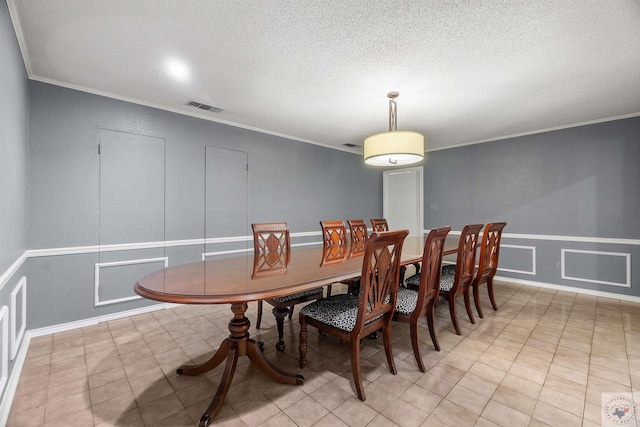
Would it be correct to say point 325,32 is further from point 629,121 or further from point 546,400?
point 629,121

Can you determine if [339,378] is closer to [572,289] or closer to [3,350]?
[3,350]

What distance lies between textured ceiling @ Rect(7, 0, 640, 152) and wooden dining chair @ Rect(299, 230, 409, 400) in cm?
146

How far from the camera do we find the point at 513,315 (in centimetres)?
300

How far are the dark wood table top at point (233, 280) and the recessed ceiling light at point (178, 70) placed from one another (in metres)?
1.72

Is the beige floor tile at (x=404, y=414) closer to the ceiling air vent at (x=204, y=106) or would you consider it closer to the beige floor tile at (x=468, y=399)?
the beige floor tile at (x=468, y=399)

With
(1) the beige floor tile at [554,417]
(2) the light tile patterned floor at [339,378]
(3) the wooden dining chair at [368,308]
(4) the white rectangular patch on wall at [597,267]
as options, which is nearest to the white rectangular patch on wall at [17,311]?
(2) the light tile patterned floor at [339,378]

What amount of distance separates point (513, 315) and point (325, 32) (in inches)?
132

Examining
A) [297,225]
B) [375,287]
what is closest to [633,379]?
[375,287]

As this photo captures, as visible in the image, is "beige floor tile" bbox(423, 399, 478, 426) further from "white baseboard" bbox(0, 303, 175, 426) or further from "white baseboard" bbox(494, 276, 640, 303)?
"white baseboard" bbox(494, 276, 640, 303)

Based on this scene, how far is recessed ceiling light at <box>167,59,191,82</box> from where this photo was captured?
7.60 feet

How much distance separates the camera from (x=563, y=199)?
13.2ft

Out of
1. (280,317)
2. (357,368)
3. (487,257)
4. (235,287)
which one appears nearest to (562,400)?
(357,368)

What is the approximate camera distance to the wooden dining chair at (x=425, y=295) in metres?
1.92

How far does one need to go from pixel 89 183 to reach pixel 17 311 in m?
1.27
